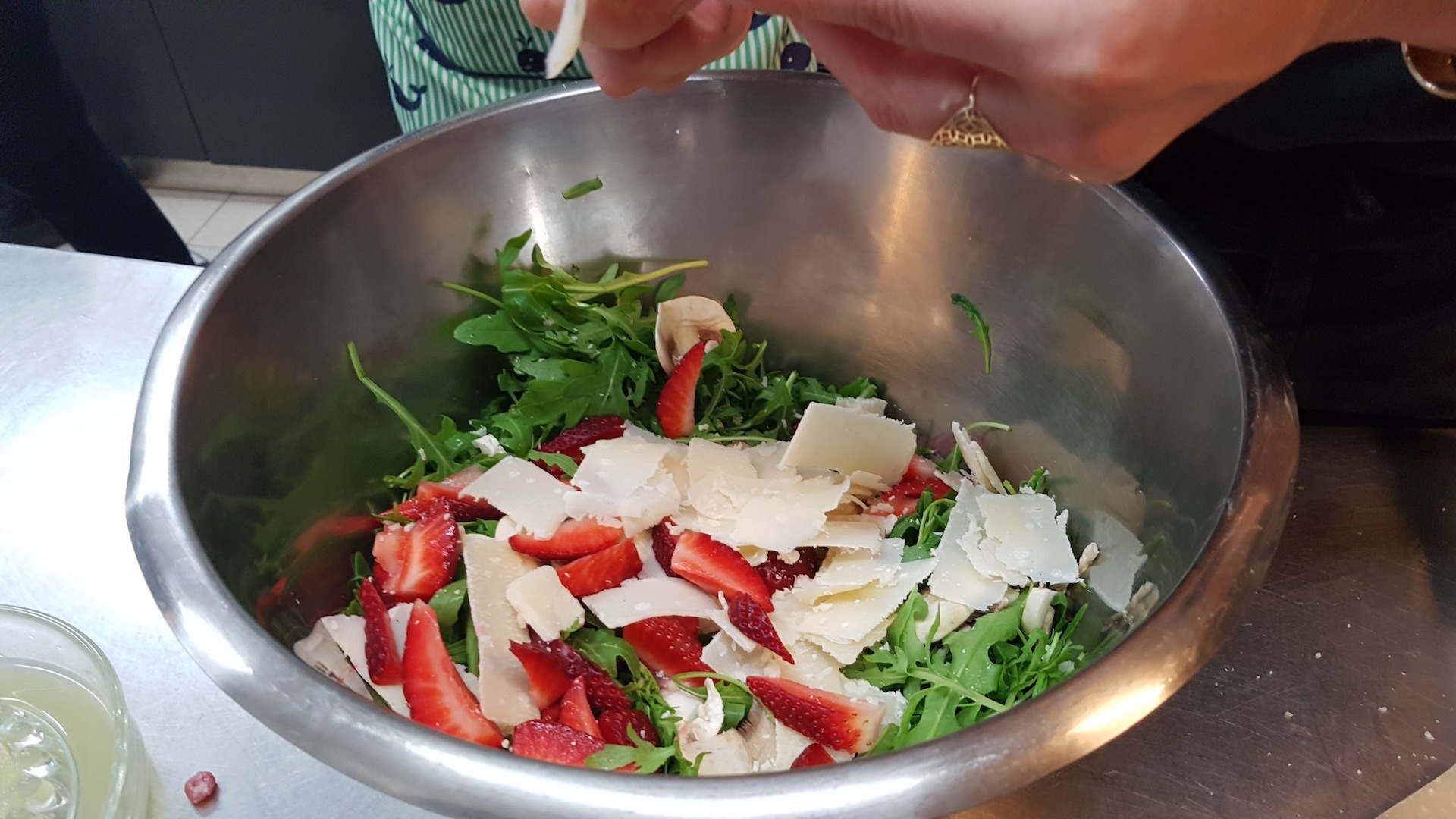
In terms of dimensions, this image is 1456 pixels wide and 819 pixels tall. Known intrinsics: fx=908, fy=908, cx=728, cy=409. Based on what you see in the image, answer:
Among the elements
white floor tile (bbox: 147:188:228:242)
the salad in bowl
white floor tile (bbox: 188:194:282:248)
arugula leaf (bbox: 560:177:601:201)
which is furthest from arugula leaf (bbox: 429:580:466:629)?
white floor tile (bbox: 147:188:228:242)

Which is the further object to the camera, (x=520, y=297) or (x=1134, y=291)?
(x=520, y=297)

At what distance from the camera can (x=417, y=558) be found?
71 cm

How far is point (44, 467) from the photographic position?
764mm

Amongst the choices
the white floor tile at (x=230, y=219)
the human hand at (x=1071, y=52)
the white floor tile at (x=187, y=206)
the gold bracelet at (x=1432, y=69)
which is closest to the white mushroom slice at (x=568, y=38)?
the human hand at (x=1071, y=52)

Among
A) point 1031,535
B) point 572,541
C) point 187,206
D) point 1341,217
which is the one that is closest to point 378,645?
point 572,541

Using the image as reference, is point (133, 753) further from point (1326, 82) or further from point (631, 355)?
point (1326, 82)

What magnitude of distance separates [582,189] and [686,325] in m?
0.15

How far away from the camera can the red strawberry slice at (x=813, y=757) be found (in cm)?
60

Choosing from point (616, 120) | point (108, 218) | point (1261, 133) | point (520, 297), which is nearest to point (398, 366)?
point (520, 297)

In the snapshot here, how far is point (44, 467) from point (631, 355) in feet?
1.65

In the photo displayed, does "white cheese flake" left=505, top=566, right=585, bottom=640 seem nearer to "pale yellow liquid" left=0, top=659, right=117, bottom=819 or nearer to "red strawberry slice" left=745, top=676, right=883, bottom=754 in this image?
"red strawberry slice" left=745, top=676, right=883, bottom=754

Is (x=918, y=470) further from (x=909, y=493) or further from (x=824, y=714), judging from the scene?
(x=824, y=714)

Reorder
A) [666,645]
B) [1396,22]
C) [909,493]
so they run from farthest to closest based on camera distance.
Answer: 1. [909,493]
2. [666,645]
3. [1396,22]

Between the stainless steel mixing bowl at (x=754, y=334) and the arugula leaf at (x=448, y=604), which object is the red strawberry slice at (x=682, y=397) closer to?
the stainless steel mixing bowl at (x=754, y=334)
